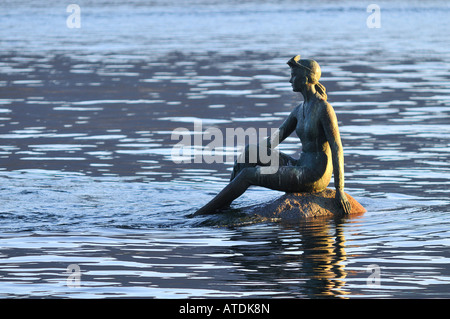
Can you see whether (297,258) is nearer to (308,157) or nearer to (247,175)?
(247,175)

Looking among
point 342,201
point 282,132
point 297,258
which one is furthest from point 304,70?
point 297,258

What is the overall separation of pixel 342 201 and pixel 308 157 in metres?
0.65

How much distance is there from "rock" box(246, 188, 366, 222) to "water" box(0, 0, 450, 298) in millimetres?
304

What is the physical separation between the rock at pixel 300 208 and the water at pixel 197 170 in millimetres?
304

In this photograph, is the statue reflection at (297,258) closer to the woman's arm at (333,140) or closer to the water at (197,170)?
the water at (197,170)

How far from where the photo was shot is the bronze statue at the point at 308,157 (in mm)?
12023

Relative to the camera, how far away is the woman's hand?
12.1m

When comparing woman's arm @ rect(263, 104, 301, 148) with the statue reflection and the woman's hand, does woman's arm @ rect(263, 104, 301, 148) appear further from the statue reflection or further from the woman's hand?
the statue reflection

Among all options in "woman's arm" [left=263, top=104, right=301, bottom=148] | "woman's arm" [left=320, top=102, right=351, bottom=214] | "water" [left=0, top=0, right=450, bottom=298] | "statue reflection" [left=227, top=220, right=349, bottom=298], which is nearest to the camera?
"statue reflection" [left=227, top=220, right=349, bottom=298]

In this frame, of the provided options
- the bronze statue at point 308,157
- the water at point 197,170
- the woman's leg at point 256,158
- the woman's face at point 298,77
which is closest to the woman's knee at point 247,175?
the bronze statue at point 308,157

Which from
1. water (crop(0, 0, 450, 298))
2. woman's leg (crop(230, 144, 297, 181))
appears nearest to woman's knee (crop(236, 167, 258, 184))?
woman's leg (crop(230, 144, 297, 181))

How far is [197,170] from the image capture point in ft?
52.5
